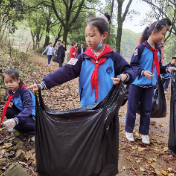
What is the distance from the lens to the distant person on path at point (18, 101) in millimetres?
2338

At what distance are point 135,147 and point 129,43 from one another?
263 feet

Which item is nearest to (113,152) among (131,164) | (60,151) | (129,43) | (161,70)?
(60,151)

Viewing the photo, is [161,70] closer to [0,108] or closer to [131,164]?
[131,164]

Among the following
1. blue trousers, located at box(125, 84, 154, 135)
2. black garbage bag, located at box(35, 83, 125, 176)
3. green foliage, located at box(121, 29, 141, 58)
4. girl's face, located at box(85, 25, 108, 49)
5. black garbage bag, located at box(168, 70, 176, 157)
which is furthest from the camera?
green foliage, located at box(121, 29, 141, 58)

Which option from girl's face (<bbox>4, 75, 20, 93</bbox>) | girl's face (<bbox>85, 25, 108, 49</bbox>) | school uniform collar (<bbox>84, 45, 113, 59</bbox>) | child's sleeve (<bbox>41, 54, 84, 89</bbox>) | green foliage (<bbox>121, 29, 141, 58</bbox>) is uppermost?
green foliage (<bbox>121, 29, 141, 58</bbox>)

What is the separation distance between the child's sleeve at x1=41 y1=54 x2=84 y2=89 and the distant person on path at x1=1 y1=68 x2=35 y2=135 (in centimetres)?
89

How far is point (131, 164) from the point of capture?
7.70ft

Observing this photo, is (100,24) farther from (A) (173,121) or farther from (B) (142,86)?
(A) (173,121)

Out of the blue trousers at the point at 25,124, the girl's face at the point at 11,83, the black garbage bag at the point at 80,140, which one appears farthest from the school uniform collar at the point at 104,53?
the blue trousers at the point at 25,124

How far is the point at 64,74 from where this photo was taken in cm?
176

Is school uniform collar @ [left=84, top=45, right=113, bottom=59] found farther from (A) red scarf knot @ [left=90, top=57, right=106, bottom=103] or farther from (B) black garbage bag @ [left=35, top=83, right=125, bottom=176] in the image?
(B) black garbage bag @ [left=35, top=83, right=125, bottom=176]

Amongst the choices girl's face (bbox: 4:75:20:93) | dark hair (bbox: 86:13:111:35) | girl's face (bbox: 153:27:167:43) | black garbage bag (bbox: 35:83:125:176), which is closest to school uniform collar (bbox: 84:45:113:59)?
dark hair (bbox: 86:13:111:35)

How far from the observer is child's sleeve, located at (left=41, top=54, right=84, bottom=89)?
1681mm

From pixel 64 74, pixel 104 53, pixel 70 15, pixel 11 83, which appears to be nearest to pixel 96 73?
pixel 104 53
